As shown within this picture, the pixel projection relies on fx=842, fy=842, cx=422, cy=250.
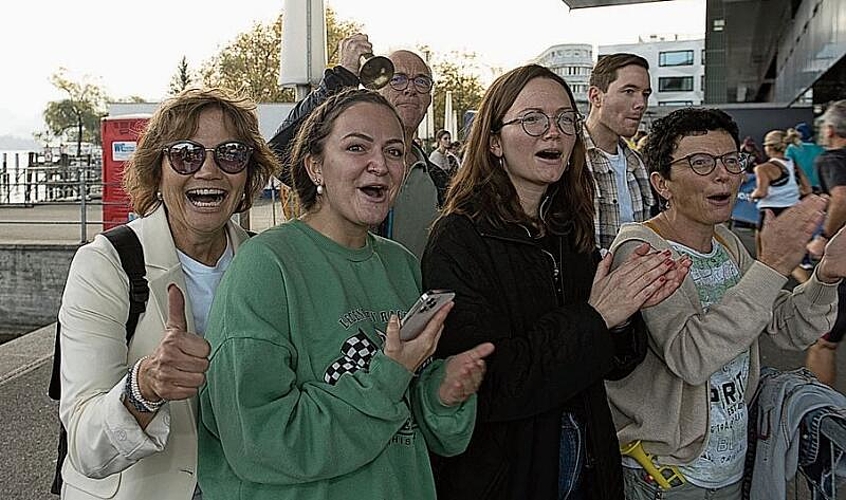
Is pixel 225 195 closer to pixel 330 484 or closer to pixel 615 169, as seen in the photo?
pixel 330 484

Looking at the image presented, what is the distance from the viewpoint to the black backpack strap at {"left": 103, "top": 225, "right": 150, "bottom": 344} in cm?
213

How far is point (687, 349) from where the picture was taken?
234cm

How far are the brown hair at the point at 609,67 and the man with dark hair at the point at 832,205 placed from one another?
1735mm

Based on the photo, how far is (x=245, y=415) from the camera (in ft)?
5.89

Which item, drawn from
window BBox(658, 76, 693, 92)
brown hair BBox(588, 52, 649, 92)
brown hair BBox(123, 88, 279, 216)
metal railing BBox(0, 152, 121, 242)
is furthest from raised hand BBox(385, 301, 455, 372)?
window BBox(658, 76, 693, 92)

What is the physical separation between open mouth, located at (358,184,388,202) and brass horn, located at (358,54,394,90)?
1700mm

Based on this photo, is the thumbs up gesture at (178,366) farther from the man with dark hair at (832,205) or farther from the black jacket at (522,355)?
the man with dark hair at (832,205)

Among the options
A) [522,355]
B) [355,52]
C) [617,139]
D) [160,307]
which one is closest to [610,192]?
[617,139]

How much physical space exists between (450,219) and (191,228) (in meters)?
0.74

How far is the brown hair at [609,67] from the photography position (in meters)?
4.50

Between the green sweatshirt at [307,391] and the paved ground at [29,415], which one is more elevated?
the green sweatshirt at [307,391]

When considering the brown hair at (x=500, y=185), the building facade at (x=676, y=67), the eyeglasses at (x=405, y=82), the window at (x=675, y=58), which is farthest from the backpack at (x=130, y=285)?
the window at (x=675, y=58)

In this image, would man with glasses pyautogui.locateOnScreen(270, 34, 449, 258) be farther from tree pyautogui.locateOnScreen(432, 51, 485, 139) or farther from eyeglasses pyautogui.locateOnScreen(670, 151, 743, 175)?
tree pyautogui.locateOnScreen(432, 51, 485, 139)

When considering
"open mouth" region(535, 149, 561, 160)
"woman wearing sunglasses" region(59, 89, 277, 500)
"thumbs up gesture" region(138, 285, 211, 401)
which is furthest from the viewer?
"open mouth" region(535, 149, 561, 160)
